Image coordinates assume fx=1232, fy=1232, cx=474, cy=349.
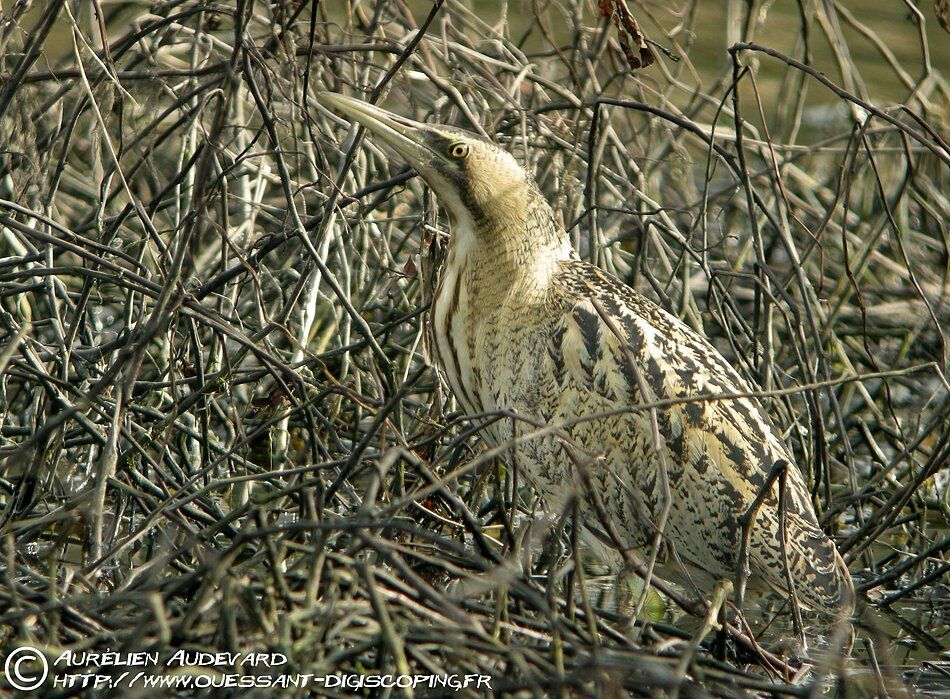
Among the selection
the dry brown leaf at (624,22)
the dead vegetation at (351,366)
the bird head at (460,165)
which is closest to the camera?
the dead vegetation at (351,366)

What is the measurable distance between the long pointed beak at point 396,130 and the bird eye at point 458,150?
0.16ft

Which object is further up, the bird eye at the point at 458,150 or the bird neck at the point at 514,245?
the bird eye at the point at 458,150

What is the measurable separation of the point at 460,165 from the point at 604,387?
0.65m

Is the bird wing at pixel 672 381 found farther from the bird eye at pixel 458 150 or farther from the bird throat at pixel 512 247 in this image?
the bird eye at pixel 458 150

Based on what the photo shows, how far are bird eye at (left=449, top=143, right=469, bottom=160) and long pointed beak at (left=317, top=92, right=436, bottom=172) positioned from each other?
48 mm

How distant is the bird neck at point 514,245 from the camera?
3115mm

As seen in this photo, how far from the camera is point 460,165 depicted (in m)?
3.02

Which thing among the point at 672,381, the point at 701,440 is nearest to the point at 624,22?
the point at 672,381

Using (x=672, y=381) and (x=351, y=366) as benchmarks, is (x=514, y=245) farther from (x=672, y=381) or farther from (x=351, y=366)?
(x=351, y=366)

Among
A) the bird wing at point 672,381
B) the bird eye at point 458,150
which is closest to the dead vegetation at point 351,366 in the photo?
the bird eye at point 458,150

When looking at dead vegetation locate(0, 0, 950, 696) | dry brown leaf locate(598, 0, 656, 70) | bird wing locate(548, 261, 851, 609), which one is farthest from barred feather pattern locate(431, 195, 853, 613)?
dry brown leaf locate(598, 0, 656, 70)

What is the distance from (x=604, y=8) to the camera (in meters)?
2.84

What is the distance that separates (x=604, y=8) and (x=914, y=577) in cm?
183

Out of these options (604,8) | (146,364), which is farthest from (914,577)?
(146,364)
